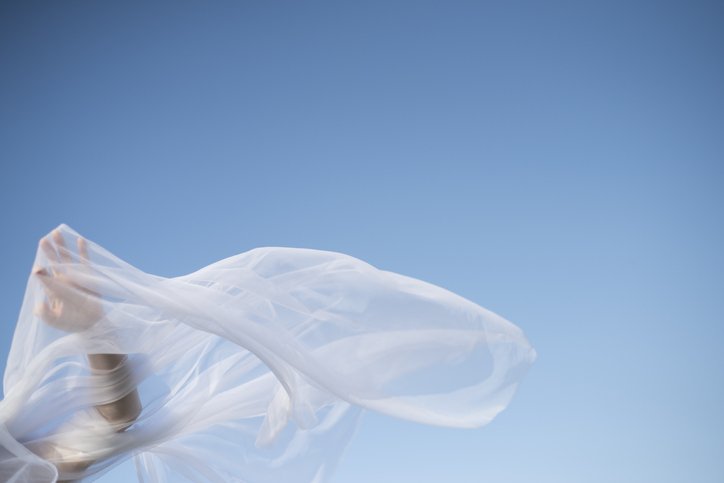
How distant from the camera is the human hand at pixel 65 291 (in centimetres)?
185

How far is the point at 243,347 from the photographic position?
202 centimetres

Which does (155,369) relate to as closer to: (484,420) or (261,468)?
(261,468)

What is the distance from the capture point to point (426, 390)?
1.97 meters

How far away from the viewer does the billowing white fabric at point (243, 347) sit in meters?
1.91

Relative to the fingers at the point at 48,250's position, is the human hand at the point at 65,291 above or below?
below

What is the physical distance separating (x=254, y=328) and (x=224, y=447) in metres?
0.60

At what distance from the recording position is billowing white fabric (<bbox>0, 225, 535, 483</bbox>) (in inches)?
75.4

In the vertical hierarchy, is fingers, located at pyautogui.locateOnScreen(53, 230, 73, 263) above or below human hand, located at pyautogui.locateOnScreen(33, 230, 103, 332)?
above

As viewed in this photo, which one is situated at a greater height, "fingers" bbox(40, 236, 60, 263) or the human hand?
"fingers" bbox(40, 236, 60, 263)

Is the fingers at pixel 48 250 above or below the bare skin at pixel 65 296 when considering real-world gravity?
above

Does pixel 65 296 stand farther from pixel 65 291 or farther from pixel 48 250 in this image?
pixel 48 250

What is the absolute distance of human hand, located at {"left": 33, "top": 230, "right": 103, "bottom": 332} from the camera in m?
1.85

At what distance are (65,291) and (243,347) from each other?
464mm

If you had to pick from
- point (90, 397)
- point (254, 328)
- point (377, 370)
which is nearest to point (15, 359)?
point (90, 397)
